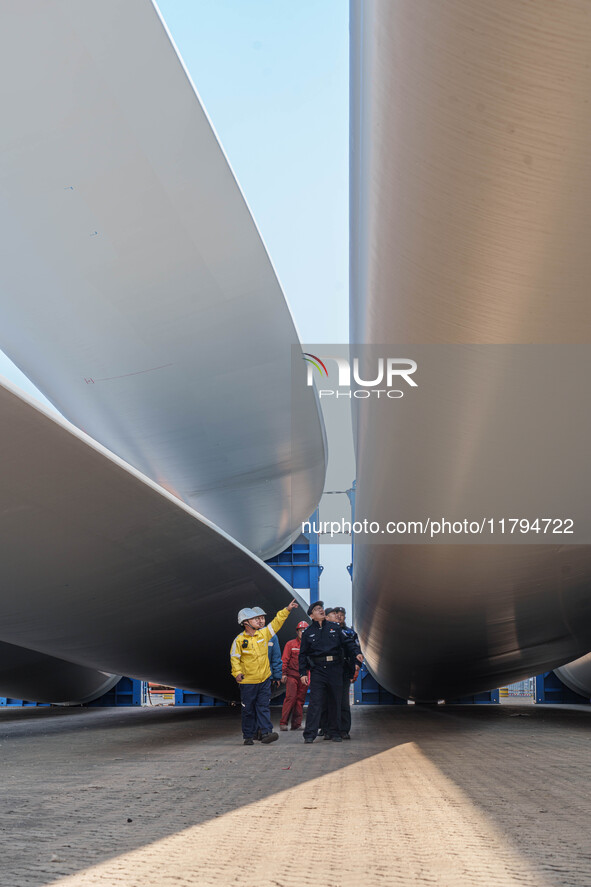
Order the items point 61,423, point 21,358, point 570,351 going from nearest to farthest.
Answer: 1. point 570,351
2. point 61,423
3. point 21,358

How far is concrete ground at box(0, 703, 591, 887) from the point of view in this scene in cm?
161

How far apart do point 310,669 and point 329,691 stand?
0.19 m

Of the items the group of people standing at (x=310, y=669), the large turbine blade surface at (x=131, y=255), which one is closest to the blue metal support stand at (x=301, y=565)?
the large turbine blade surface at (x=131, y=255)

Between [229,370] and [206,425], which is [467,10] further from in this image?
[206,425]

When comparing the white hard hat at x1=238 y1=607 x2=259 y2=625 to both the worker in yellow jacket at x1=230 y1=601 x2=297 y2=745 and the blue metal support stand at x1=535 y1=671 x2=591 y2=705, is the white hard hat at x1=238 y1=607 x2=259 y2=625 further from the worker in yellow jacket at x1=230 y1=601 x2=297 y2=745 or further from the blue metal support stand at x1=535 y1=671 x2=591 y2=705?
the blue metal support stand at x1=535 y1=671 x2=591 y2=705

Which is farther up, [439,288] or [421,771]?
[439,288]

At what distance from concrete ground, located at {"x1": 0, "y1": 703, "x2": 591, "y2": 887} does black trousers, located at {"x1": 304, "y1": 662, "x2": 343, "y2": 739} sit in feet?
1.63

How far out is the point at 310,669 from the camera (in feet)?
17.0

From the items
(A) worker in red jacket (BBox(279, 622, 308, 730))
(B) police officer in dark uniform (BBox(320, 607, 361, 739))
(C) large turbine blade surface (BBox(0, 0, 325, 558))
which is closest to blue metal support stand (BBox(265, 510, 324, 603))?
(C) large turbine blade surface (BBox(0, 0, 325, 558))

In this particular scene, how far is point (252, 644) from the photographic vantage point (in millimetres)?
4934

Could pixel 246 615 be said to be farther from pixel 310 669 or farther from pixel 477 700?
Answer: pixel 477 700

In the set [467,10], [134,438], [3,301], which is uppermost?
[3,301]

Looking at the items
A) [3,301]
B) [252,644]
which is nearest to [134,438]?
[3,301]

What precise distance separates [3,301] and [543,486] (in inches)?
221
